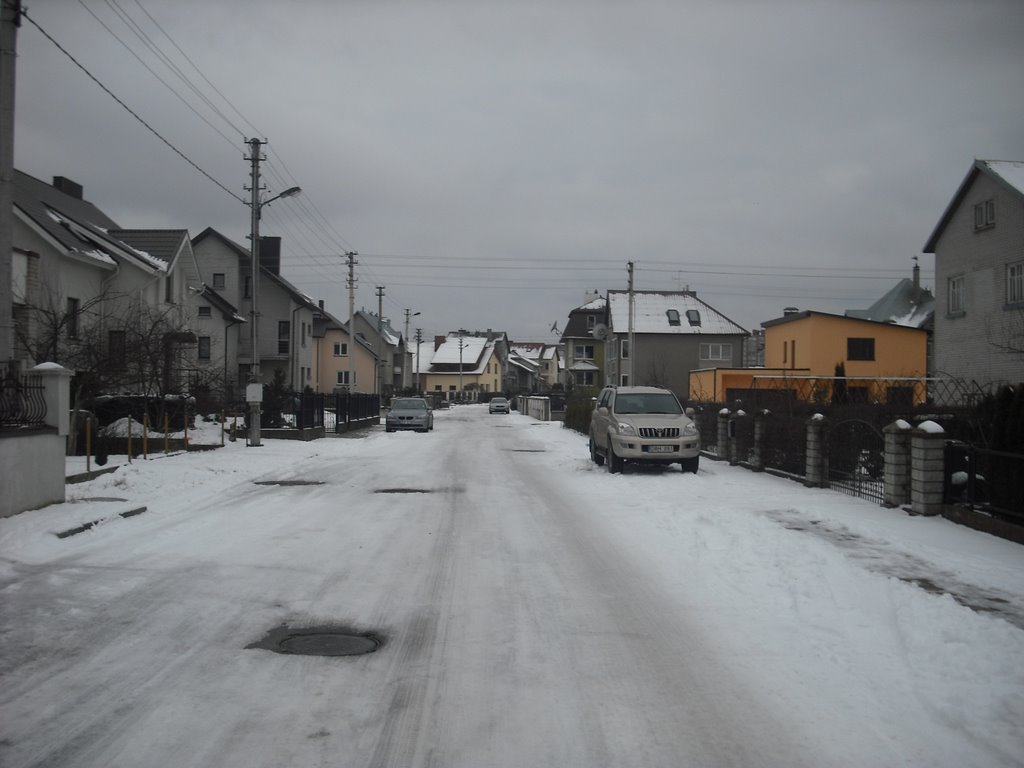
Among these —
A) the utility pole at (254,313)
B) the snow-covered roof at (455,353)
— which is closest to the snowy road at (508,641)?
the utility pole at (254,313)

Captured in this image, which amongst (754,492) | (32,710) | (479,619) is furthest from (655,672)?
(754,492)

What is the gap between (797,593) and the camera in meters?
7.06

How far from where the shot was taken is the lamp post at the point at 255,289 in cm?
2352

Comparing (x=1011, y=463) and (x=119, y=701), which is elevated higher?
(x=1011, y=463)

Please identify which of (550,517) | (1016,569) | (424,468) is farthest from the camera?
(424,468)

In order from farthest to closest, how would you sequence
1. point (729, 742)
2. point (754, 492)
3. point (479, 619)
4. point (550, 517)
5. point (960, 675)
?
point (754, 492) → point (550, 517) → point (479, 619) → point (960, 675) → point (729, 742)

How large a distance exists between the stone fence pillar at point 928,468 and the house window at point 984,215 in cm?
1895

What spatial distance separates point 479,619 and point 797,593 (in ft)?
9.13

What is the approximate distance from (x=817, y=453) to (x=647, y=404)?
179 inches

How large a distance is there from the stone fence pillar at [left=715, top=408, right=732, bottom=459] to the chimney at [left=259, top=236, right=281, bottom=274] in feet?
150

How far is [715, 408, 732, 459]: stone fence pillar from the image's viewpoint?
2088 cm

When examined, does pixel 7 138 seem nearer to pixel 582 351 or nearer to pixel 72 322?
pixel 72 322

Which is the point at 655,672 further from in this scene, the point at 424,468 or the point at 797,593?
the point at 424,468

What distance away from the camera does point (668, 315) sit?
67625 millimetres
